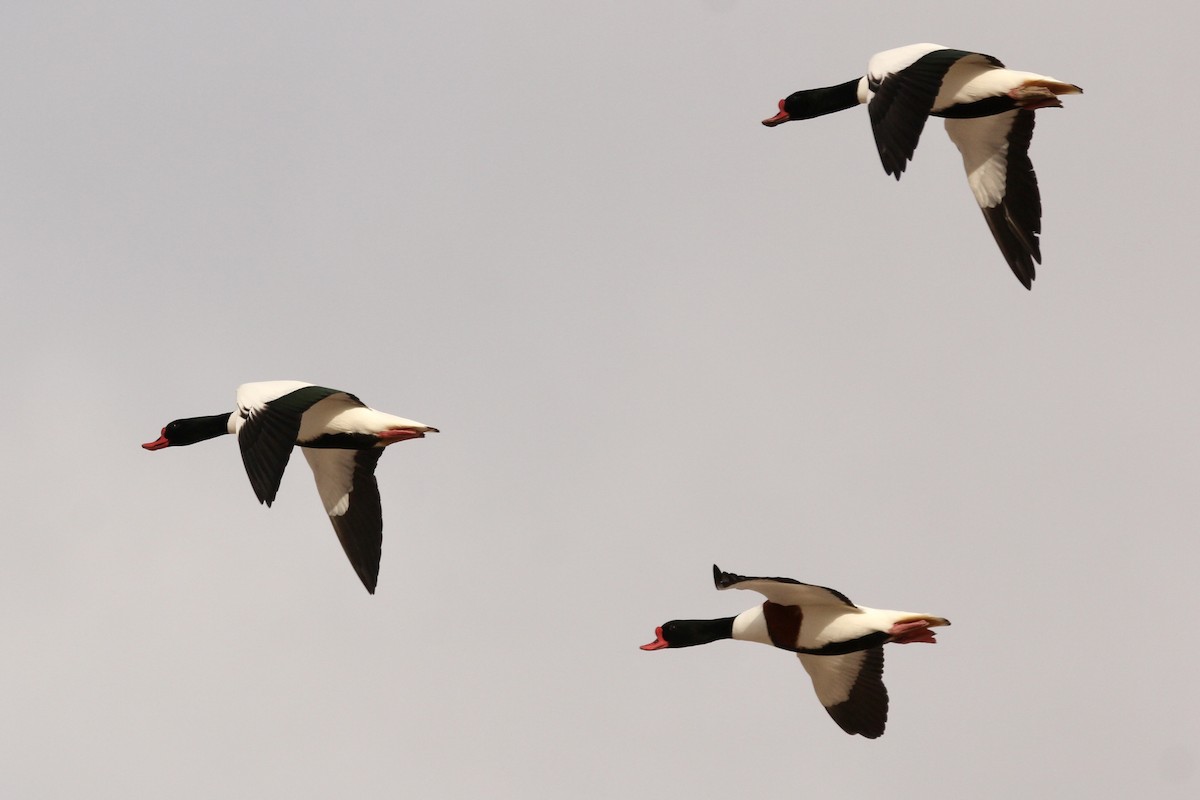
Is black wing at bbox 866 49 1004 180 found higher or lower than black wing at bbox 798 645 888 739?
higher

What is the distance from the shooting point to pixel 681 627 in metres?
20.3

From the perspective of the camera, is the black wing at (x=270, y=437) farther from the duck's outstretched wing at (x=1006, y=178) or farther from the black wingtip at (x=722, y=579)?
the duck's outstretched wing at (x=1006, y=178)

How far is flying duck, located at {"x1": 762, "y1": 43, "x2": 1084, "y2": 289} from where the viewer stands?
1783cm

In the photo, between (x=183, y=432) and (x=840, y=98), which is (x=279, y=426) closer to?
(x=183, y=432)

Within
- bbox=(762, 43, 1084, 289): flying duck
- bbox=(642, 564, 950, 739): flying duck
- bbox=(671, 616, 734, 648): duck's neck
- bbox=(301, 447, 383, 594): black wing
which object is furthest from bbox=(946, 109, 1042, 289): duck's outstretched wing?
bbox=(301, 447, 383, 594): black wing

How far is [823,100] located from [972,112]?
5.94ft

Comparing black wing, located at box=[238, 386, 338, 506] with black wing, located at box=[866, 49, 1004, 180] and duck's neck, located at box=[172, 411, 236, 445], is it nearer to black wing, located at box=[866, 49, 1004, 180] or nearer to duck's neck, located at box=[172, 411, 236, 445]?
duck's neck, located at box=[172, 411, 236, 445]

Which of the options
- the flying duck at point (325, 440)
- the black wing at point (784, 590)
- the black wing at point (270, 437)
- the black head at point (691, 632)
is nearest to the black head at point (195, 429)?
the flying duck at point (325, 440)

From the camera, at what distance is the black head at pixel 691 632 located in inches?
788

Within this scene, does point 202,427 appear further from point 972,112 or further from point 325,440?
point 972,112

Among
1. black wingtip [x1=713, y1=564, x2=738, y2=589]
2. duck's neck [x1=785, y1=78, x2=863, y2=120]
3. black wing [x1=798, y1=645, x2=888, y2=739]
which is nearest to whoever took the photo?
black wingtip [x1=713, y1=564, x2=738, y2=589]

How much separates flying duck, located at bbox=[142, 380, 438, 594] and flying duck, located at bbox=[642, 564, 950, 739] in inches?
119

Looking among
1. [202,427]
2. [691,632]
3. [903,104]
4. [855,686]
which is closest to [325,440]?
[202,427]

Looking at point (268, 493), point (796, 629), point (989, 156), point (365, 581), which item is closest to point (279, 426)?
point (268, 493)
